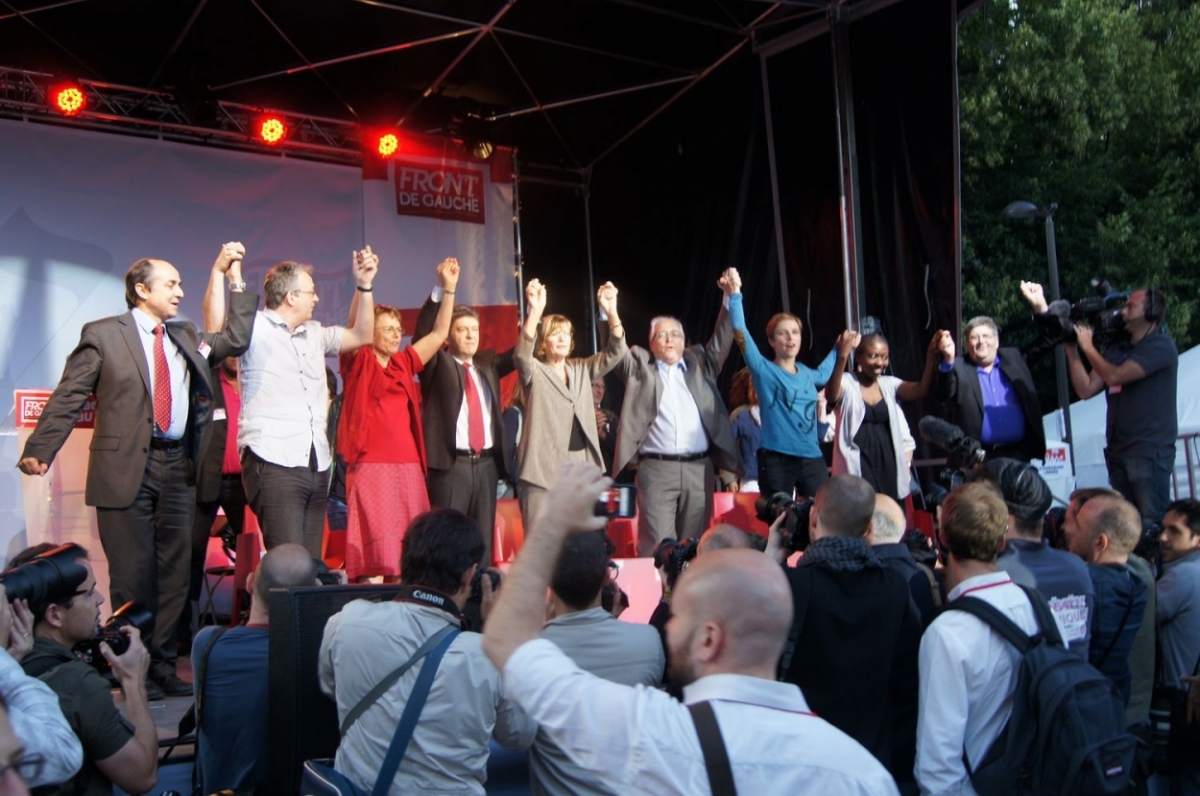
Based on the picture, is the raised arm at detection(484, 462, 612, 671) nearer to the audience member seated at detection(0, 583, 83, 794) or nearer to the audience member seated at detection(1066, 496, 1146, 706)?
the audience member seated at detection(0, 583, 83, 794)

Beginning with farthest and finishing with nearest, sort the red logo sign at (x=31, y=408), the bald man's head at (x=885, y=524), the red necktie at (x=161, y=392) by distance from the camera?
1. the red logo sign at (x=31, y=408)
2. the red necktie at (x=161, y=392)
3. the bald man's head at (x=885, y=524)

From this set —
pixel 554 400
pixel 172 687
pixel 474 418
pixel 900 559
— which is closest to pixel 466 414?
pixel 474 418

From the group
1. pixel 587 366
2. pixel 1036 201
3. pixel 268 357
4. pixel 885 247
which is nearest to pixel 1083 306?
pixel 885 247

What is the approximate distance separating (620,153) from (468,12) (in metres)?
2.25

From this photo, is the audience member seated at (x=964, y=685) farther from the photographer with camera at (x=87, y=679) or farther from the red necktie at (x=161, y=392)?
the red necktie at (x=161, y=392)

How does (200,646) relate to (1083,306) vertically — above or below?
below

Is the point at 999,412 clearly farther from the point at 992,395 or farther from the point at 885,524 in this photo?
the point at 885,524

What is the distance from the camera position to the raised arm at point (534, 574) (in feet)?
5.37

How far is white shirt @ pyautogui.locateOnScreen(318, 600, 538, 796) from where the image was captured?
269 centimetres

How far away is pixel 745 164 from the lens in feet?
28.8

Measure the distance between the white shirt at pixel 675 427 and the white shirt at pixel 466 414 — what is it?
35.0 inches

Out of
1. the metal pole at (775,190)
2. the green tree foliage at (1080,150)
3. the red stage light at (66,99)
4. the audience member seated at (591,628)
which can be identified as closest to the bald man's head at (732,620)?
the audience member seated at (591,628)

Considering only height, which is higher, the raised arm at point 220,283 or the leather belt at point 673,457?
the raised arm at point 220,283

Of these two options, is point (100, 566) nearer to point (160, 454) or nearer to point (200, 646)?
point (160, 454)
